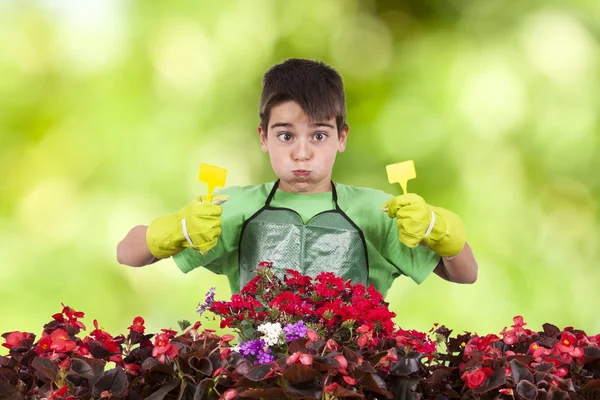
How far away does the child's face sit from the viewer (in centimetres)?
202

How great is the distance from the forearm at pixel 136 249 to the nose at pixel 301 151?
1.47 feet

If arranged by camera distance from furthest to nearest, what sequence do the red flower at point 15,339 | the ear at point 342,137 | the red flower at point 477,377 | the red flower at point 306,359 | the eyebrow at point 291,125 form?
1. the ear at point 342,137
2. the eyebrow at point 291,125
3. the red flower at point 15,339
4. the red flower at point 477,377
5. the red flower at point 306,359

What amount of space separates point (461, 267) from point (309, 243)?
1.32 feet

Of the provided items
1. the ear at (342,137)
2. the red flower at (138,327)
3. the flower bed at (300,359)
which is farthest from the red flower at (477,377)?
the ear at (342,137)

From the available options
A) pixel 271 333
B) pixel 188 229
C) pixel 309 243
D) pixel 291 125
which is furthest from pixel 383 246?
pixel 271 333

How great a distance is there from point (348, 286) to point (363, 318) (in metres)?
0.16

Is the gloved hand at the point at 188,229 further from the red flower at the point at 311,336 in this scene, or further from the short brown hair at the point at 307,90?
the red flower at the point at 311,336

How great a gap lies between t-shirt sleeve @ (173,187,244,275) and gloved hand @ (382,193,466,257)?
16.1 inches

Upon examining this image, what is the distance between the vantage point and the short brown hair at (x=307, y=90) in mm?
2029

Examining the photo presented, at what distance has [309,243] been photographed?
2.07m

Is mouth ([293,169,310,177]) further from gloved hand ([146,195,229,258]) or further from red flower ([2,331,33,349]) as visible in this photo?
red flower ([2,331,33,349])

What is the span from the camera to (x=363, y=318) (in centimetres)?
162

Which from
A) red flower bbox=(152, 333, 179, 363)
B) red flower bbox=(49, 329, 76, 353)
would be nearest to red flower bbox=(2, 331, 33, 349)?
red flower bbox=(49, 329, 76, 353)

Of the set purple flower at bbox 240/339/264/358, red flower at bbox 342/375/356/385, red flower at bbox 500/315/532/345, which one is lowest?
red flower at bbox 500/315/532/345
